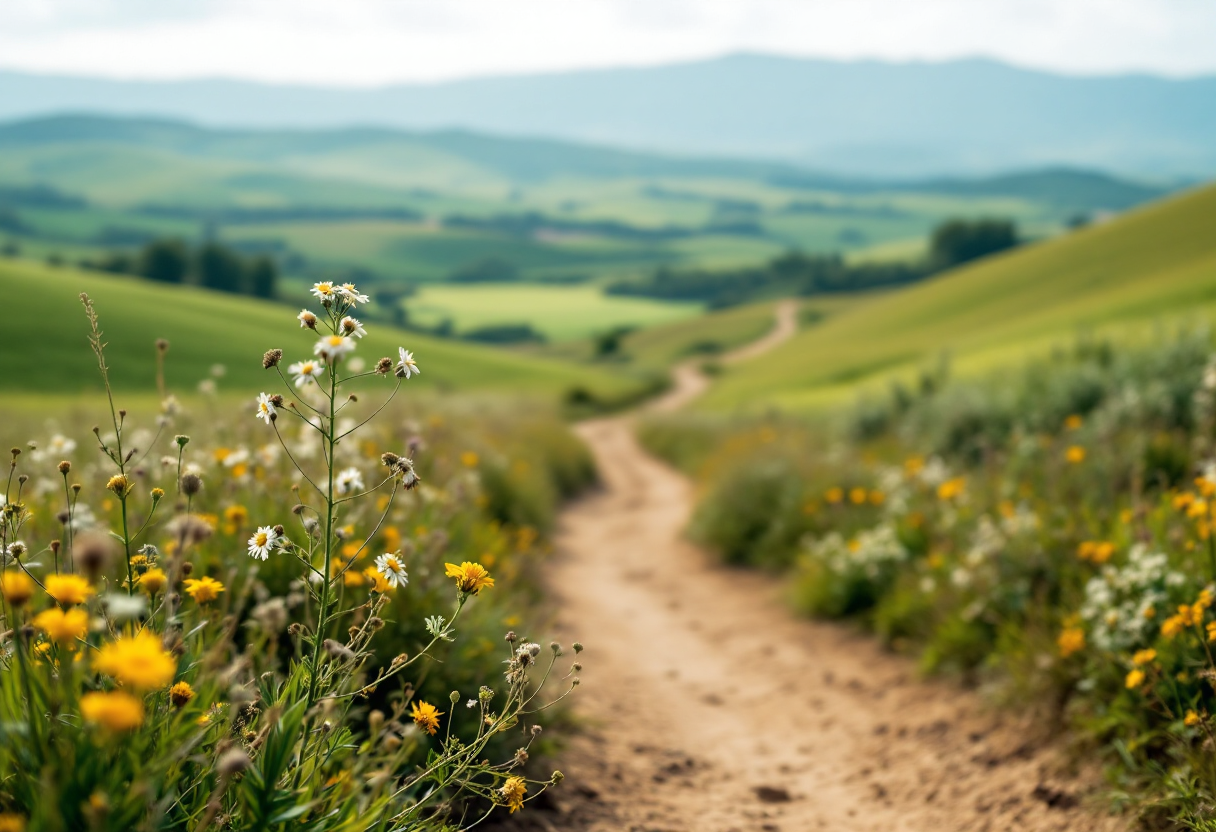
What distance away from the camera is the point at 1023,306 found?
34.9 m

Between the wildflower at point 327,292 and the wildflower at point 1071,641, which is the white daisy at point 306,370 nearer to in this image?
the wildflower at point 327,292

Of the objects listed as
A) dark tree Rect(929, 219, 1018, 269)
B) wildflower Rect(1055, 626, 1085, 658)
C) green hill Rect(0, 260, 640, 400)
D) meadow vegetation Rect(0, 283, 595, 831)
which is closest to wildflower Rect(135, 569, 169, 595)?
meadow vegetation Rect(0, 283, 595, 831)

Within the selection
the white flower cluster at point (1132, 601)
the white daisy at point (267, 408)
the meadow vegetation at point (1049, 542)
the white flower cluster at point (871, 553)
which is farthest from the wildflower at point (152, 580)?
the white flower cluster at point (871, 553)

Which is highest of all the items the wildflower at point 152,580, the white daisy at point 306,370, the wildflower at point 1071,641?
the white daisy at point 306,370

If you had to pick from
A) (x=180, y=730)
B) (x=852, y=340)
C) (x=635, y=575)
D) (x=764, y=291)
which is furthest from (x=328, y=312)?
(x=764, y=291)

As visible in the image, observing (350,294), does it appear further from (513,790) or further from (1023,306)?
(1023,306)

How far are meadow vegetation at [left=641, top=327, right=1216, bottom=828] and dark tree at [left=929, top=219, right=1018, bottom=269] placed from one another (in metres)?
90.8

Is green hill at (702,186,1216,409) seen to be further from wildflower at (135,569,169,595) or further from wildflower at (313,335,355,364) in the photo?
wildflower at (135,569,169,595)

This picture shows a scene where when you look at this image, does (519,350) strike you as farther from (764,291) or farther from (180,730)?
(180,730)

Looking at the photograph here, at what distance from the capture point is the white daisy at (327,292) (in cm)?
262

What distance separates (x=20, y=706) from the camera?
7.19ft

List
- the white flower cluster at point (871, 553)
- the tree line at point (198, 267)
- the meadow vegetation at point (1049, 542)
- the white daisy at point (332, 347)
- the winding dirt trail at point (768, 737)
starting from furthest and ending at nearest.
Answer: the tree line at point (198, 267) < the white flower cluster at point (871, 553) < the winding dirt trail at point (768, 737) < the meadow vegetation at point (1049, 542) < the white daisy at point (332, 347)

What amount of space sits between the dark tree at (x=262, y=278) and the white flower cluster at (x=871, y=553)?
2867 inches

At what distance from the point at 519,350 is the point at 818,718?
78.8 meters
